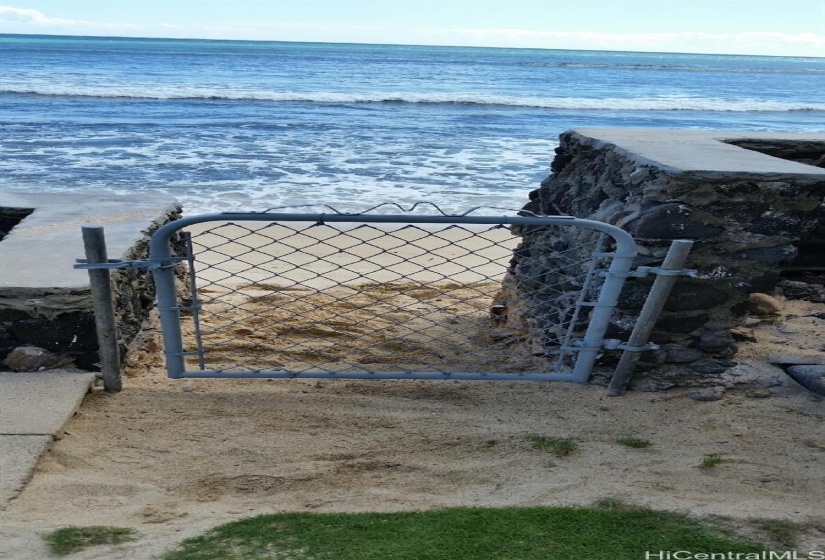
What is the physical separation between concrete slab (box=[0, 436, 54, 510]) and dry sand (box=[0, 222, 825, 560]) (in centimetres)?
5

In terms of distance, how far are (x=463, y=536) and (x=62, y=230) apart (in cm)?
327

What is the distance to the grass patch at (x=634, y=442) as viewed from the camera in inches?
135

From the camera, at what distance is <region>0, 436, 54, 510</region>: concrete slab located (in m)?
2.84

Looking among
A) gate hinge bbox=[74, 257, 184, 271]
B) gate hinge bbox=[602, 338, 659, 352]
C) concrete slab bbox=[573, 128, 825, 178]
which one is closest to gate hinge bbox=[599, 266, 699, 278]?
gate hinge bbox=[602, 338, 659, 352]

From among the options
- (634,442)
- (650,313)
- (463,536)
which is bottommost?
(634,442)

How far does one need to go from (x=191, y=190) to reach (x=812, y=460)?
893 cm

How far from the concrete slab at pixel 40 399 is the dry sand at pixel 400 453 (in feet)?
0.31

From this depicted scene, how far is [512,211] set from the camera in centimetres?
969

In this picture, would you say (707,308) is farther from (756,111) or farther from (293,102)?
(756,111)

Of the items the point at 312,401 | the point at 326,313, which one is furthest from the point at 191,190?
the point at 312,401

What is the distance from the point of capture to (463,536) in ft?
8.39

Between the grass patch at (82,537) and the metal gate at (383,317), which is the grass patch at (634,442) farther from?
the grass patch at (82,537)

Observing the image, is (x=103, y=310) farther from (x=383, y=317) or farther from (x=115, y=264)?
(x=383, y=317)

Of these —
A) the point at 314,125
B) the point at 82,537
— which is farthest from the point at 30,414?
the point at 314,125
